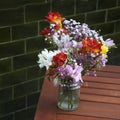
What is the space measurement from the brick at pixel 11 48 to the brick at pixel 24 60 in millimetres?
49

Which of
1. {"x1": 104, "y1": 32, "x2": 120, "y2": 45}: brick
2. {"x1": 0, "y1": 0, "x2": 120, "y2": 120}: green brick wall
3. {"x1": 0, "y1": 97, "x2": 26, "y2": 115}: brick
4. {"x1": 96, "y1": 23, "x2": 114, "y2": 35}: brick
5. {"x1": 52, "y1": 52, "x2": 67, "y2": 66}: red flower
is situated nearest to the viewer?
{"x1": 52, "y1": 52, "x2": 67, "y2": 66}: red flower

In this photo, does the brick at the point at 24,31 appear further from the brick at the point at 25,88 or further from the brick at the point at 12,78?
the brick at the point at 25,88

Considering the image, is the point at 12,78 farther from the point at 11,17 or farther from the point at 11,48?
the point at 11,17

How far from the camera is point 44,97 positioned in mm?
2131

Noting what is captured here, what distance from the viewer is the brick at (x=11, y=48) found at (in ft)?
9.48

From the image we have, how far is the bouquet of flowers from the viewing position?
179 cm

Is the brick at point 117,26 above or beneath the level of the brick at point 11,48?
above

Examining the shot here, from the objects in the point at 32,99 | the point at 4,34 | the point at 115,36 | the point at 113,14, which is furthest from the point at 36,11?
the point at 115,36

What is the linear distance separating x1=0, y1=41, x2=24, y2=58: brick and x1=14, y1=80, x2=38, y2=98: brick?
0.29m

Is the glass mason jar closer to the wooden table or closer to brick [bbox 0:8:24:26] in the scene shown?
the wooden table

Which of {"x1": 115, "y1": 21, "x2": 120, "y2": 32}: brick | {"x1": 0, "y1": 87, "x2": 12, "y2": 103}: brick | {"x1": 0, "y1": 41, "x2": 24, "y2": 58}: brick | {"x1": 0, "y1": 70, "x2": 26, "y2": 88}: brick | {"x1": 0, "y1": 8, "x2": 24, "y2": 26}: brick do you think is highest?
{"x1": 0, "y1": 8, "x2": 24, "y2": 26}: brick

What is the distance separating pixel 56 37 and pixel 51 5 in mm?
1191

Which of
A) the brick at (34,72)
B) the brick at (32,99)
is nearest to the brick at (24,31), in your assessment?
the brick at (34,72)

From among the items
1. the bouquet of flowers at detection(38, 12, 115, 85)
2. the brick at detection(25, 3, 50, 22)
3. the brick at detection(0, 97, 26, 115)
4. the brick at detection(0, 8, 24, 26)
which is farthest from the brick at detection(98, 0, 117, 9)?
the bouquet of flowers at detection(38, 12, 115, 85)
